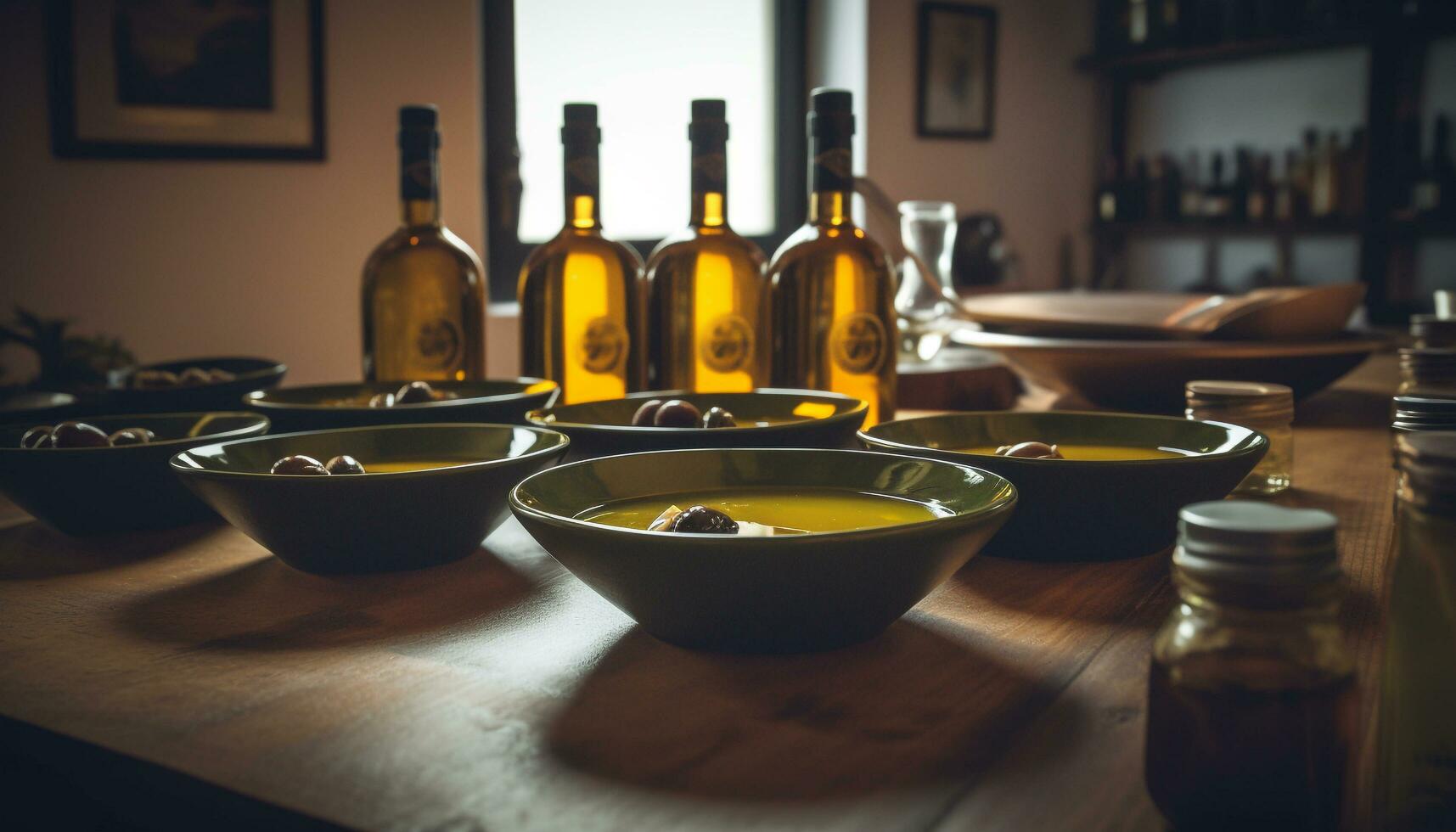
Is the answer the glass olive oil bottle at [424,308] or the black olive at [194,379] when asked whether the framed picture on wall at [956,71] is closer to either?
the glass olive oil bottle at [424,308]

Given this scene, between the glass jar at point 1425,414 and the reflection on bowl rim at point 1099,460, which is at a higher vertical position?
the glass jar at point 1425,414

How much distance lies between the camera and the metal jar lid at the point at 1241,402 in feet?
2.77

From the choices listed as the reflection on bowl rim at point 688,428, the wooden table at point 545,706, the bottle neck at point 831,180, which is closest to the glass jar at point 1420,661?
the wooden table at point 545,706

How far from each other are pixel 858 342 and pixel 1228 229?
3.71 m

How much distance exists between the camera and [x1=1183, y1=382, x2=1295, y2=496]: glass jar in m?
0.84

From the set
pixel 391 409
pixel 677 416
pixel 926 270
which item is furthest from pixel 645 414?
pixel 926 270

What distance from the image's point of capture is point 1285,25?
13.4 feet

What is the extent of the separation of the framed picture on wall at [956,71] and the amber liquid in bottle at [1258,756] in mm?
4129

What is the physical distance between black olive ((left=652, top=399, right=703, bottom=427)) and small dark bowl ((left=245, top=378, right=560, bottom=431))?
15cm

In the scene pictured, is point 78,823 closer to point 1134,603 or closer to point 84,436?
point 84,436

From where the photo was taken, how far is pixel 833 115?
927mm

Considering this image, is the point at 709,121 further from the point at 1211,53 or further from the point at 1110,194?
the point at 1110,194

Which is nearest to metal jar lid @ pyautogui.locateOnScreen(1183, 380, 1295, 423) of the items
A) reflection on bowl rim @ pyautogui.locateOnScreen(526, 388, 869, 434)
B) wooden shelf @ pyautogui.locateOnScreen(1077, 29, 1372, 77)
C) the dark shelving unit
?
reflection on bowl rim @ pyautogui.locateOnScreen(526, 388, 869, 434)

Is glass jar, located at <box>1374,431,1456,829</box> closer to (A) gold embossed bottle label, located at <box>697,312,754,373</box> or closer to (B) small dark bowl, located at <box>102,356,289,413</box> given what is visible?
(A) gold embossed bottle label, located at <box>697,312,754,373</box>
